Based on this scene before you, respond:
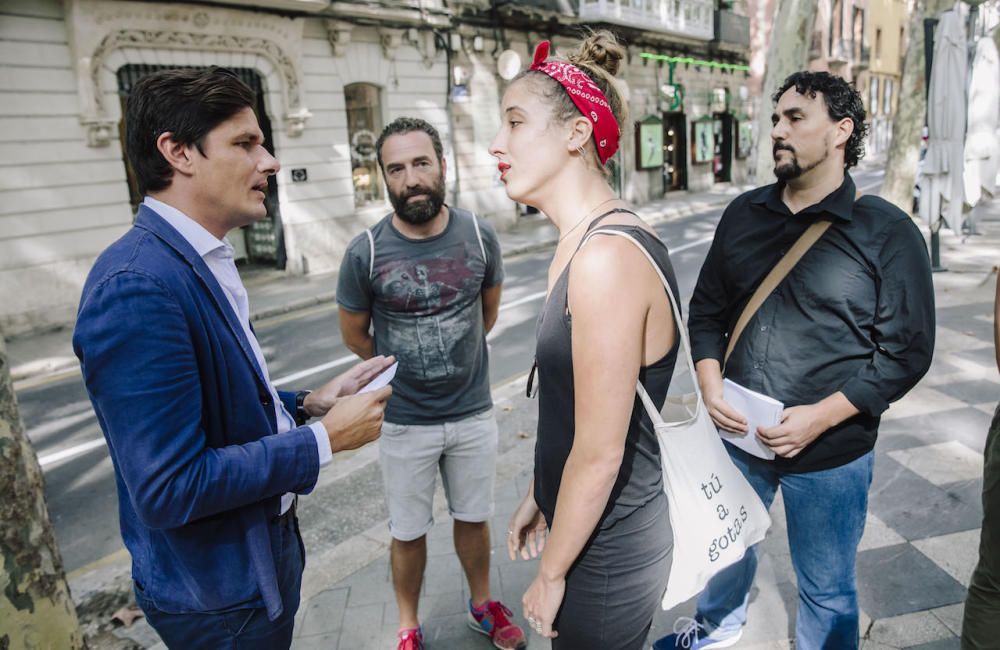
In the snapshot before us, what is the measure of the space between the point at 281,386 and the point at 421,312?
4.49 m

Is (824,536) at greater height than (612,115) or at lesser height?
lesser

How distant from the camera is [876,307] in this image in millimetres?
2125

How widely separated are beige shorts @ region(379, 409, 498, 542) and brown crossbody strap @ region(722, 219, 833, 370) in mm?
1080

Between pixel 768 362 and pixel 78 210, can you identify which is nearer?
pixel 768 362

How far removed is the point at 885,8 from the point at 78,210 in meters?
47.5

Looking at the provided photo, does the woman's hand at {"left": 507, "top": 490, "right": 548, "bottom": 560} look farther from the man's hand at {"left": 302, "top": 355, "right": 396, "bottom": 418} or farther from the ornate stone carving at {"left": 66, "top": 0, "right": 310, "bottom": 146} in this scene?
the ornate stone carving at {"left": 66, "top": 0, "right": 310, "bottom": 146}

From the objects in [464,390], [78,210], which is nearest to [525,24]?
[78,210]

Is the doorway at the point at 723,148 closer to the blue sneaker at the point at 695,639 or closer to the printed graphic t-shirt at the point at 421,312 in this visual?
the printed graphic t-shirt at the point at 421,312

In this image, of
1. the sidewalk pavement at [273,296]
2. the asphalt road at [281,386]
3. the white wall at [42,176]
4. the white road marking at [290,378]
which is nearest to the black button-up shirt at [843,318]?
the asphalt road at [281,386]

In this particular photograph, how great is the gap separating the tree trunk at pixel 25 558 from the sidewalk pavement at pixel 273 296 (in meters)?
4.79

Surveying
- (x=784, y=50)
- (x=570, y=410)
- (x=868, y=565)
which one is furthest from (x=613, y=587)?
(x=784, y=50)

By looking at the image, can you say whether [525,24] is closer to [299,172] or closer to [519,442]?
[299,172]

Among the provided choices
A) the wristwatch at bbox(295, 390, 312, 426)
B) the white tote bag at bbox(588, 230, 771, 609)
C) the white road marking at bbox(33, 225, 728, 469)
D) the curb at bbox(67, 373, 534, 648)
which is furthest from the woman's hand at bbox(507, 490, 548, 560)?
the white road marking at bbox(33, 225, 728, 469)

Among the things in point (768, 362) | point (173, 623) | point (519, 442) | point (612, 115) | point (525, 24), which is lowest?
point (519, 442)
